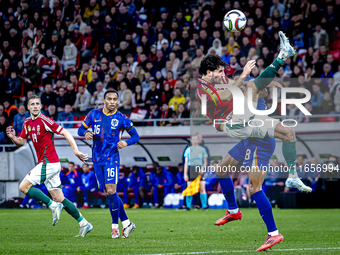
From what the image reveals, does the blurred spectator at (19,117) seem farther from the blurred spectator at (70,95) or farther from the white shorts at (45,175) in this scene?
the white shorts at (45,175)

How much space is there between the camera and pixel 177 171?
56.1ft

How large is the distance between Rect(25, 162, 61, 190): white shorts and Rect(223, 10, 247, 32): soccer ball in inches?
146

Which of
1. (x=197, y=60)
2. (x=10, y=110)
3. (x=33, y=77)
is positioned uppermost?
(x=197, y=60)

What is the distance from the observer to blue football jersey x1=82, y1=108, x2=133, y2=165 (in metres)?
8.00

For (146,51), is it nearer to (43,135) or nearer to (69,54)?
(69,54)

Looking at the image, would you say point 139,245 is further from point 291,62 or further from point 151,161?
point 291,62

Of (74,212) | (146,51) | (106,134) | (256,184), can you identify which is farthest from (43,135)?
(146,51)

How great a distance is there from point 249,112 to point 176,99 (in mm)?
10309

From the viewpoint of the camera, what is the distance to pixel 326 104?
14.7m

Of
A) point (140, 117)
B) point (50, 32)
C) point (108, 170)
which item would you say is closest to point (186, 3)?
point (50, 32)

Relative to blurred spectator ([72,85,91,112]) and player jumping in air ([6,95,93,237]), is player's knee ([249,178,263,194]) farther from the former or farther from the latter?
blurred spectator ([72,85,91,112])

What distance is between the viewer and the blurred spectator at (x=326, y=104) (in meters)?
14.6

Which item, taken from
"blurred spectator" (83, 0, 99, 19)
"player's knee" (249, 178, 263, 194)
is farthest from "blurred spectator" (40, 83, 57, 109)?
"player's knee" (249, 178, 263, 194)

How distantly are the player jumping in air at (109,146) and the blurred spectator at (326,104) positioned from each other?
8249mm
